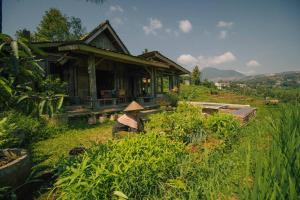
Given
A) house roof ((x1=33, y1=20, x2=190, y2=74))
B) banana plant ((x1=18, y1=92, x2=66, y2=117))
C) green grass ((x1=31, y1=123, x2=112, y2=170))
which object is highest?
house roof ((x1=33, y1=20, x2=190, y2=74))

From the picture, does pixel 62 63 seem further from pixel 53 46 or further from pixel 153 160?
pixel 153 160

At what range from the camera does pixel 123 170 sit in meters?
2.16

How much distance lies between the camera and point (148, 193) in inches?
91.5

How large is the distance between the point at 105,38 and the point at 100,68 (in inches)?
130

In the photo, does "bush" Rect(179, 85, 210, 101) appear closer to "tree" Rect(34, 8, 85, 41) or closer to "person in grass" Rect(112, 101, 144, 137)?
"person in grass" Rect(112, 101, 144, 137)

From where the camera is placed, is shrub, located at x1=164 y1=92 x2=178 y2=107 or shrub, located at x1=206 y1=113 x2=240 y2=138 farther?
shrub, located at x1=164 y1=92 x2=178 y2=107

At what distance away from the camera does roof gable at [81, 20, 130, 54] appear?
1262 cm

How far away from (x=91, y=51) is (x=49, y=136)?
412 centimetres

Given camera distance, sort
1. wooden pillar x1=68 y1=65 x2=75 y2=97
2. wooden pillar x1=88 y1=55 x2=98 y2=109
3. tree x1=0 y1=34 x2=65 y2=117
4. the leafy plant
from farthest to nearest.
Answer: wooden pillar x1=68 y1=65 x2=75 y2=97
wooden pillar x1=88 y1=55 x2=98 y2=109
tree x1=0 y1=34 x2=65 y2=117
the leafy plant

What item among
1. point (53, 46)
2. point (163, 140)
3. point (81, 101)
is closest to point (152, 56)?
point (81, 101)

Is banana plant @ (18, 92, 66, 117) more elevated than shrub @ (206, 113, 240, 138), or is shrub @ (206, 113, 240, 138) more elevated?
banana plant @ (18, 92, 66, 117)

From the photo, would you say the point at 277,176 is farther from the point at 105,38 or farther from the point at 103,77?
the point at 105,38

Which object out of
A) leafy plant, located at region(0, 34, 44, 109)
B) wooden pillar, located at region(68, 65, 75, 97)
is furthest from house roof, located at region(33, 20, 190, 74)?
leafy plant, located at region(0, 34, 44, 109)

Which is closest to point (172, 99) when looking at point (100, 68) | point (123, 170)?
point (100, 68)
